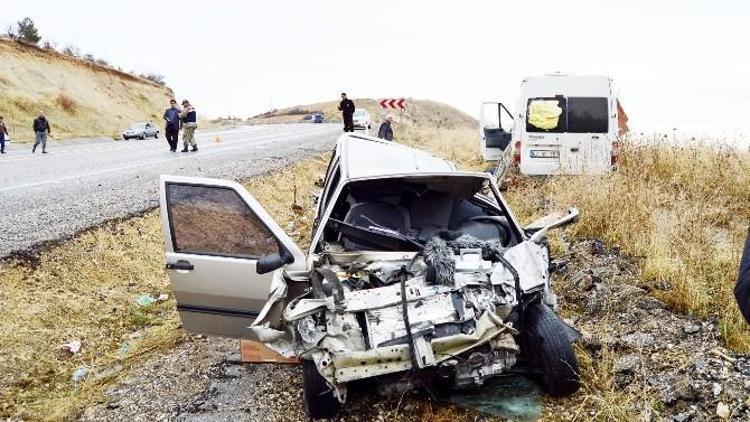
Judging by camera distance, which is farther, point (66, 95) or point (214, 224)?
point (66, 95)

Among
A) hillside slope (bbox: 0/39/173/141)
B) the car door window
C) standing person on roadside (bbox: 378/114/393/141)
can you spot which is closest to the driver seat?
the car door window

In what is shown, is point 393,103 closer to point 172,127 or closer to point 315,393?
point 172,127

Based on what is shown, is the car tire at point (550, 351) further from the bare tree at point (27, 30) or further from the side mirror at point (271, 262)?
the bare tree at point (27, 30)

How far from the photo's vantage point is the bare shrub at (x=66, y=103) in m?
35.8

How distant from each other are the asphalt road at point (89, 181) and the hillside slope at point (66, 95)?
50.4ft

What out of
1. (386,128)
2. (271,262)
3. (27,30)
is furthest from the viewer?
(27,30)

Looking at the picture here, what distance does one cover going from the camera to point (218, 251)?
4805 millimetres

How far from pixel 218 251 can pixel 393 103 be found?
72.6 feet

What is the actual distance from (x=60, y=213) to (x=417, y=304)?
274 inches

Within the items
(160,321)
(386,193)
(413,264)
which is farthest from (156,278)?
(413,264)

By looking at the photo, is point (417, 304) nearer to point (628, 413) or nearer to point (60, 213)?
point (628, 413)

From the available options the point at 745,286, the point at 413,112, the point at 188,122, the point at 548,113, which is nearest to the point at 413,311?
the point at 745,286

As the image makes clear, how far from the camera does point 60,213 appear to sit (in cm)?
912

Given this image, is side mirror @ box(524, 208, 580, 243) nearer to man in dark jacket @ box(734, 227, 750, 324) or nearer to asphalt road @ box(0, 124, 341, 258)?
man in dark jacket @ box(734, 227, 750, 324)
